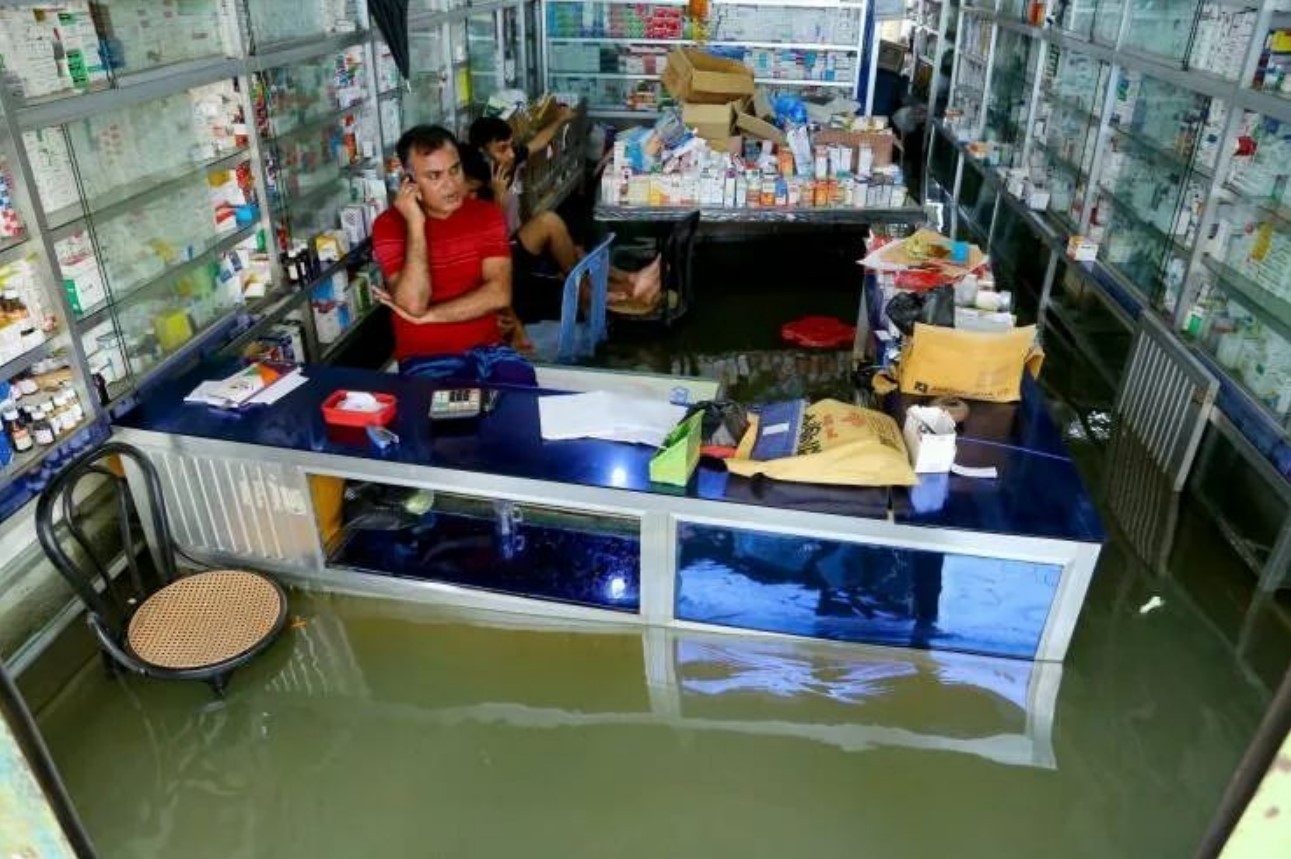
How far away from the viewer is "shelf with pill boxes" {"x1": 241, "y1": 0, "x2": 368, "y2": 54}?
3926 millimetres

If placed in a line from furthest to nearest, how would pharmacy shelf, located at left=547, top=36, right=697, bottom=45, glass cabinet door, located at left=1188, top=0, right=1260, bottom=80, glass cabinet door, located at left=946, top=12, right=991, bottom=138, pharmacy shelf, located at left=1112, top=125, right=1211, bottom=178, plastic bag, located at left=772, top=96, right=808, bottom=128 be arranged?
pharmacy shelf, located at left=547, top=36, right=697, bottom=45 < glass cabinet door, located at left=946, top=12, right=991, bottom=138 < plastic bag, located at left=772, top=96, right=808, bottom=128 < pharmacy shelf, located at left=1112, top=125, right=1211, bottom=178 < glass cabinet door, located at left=1188, top=0, right=1260, bottom=80

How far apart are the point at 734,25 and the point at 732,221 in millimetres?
3987

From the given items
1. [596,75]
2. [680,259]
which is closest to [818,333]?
[680,259]

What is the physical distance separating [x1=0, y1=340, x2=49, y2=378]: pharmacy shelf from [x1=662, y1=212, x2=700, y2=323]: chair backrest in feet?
11.2

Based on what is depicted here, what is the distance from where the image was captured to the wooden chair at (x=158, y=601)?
264 cm

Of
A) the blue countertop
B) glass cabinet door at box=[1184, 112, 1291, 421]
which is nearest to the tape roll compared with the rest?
the blue countertop

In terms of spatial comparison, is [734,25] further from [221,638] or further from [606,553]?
[221,638]

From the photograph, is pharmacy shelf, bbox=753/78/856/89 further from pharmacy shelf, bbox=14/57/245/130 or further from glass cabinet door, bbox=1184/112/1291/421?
pharmacy shelf, bbox=14/57/245/130

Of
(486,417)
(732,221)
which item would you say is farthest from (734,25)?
(486,417)

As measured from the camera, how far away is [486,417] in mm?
3184

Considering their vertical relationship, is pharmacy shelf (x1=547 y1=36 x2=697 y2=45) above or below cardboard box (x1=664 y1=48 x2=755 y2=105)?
above

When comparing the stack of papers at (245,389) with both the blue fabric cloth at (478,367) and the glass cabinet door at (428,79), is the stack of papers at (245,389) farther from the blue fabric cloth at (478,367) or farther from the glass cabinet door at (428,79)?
the glass cabinet door at (428,79)

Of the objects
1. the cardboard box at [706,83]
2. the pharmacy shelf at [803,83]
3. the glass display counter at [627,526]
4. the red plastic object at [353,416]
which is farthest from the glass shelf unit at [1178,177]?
the red plastic object at [353,416]

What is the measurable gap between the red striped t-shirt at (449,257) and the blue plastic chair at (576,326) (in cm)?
49
